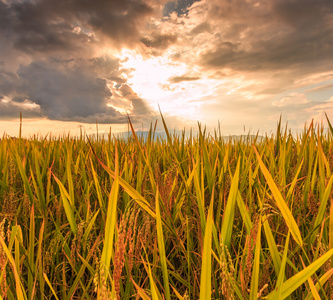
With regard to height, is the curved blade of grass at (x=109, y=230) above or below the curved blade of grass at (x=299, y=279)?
above

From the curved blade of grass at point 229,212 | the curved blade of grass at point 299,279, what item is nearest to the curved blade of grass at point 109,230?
the curved blade of grass at point 229,212

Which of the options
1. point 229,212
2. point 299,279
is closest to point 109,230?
point 229,212

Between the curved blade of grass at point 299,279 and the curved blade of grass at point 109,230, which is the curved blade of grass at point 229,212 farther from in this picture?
the curved blade of grass at point 109,230

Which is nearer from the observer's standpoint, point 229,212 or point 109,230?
point 109,230

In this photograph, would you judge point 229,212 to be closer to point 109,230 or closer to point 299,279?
point 299,279

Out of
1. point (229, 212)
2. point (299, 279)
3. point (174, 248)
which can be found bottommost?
point (174, 248)

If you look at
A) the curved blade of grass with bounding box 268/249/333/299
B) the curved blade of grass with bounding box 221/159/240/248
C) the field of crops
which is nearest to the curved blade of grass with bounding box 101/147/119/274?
the field of crops

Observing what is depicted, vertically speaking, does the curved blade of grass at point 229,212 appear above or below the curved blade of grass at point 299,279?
above

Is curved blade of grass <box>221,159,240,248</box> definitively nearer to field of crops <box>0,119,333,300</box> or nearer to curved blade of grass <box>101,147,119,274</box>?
field of crops <box>0,119,333,300</box>

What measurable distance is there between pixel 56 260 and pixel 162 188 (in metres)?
0.66

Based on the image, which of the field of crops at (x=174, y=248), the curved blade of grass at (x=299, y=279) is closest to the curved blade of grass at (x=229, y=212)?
the field of crops at (x=174, y=248)

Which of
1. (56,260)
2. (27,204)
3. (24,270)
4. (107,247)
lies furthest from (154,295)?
(27,204)

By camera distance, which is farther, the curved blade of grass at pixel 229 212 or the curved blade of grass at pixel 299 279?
the curved blade of grass at pixel 229 212

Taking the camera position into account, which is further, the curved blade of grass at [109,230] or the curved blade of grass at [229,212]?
the curved blade of grass at [229,212]
